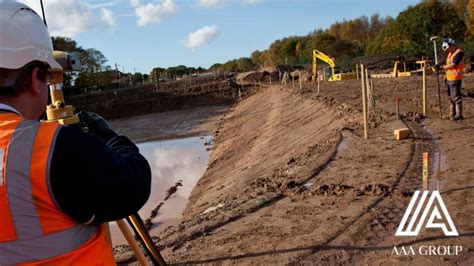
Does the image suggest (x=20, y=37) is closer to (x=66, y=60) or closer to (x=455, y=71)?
(x=66, y=60)

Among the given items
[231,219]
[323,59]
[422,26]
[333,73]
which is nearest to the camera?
[231,219]

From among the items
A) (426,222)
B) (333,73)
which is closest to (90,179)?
(426,222)

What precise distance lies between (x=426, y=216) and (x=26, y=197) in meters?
4.55

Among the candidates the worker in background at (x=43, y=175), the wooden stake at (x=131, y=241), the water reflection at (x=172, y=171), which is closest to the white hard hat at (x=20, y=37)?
the worker in background at (x=43, y=175)

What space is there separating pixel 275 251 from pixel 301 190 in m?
2.18

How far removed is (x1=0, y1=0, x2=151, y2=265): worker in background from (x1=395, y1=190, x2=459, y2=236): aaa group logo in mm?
3791

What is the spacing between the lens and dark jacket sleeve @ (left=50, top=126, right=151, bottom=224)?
146cm

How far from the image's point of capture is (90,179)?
59.0 inches

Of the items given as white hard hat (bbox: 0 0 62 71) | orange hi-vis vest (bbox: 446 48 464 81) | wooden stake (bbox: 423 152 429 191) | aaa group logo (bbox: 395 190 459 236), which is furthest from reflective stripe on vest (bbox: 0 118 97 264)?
orange hi-vis vest (bbox: 446 48 464 81)

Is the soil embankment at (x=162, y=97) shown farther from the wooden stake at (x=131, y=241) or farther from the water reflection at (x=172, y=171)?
the wooden stake at (x=131, y=241)

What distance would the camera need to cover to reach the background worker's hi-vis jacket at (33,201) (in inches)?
56.4

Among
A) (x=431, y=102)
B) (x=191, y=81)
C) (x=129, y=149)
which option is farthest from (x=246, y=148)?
(x=191, y=81)

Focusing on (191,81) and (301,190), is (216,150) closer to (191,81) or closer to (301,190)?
(301,190)

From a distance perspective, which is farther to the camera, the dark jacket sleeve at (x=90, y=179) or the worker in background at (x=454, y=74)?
the worker in background at (x=454, y=74)
